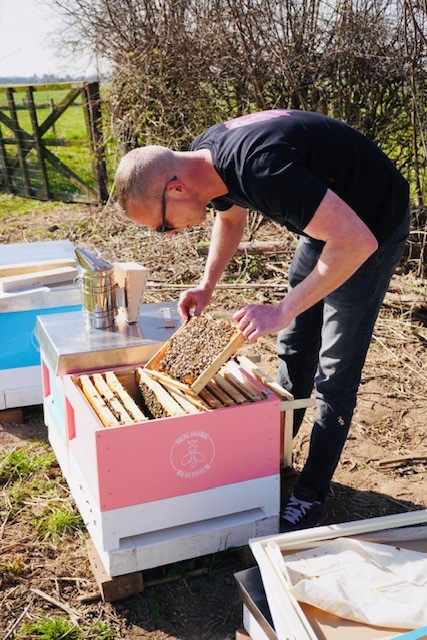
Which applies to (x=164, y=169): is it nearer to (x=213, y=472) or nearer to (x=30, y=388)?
(x=213, y=472)

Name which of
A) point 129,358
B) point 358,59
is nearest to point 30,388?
point 129,358

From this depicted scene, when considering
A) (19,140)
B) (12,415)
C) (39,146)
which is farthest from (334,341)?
(19,140)

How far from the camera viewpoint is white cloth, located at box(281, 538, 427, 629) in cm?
178

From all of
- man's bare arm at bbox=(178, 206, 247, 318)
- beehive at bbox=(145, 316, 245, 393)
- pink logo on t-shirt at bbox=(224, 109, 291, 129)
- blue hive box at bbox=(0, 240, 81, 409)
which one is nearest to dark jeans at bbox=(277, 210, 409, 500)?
man's bare arm at bbox=(178, 206, 247, 318)

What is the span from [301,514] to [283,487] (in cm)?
34

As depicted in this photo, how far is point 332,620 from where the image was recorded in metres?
1.80

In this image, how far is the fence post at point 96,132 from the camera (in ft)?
27.5

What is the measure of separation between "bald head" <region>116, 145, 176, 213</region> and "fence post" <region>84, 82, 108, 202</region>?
250 inches

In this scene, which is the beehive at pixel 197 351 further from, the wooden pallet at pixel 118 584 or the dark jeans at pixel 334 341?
the wooden pallet at pixel 118 584

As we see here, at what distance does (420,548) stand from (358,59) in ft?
14.7

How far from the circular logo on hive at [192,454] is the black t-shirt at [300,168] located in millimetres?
797

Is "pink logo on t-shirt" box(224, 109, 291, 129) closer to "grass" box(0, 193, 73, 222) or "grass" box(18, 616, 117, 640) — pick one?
"grass" box(18, 616, 117, 640)

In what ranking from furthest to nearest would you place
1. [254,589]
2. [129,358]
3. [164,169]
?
[129,358] → [164,169] → [254,589]

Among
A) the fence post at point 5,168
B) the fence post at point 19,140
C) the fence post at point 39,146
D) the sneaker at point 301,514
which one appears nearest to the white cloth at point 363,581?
the sneaker at point 301,514
